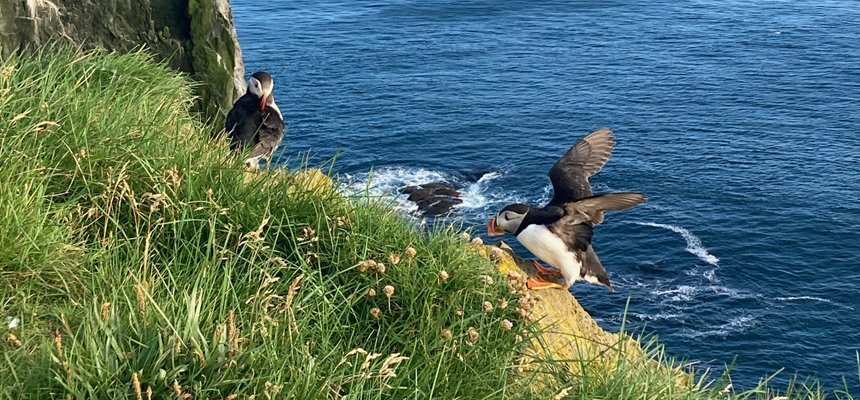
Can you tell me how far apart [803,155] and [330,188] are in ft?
180

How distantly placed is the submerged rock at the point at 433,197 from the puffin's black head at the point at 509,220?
115ft

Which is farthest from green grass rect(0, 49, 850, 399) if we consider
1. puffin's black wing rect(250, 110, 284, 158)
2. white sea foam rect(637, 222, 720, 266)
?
white sea foam rect(637, 222, 720, 266)

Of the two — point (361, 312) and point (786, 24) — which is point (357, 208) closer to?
point (361, 312)

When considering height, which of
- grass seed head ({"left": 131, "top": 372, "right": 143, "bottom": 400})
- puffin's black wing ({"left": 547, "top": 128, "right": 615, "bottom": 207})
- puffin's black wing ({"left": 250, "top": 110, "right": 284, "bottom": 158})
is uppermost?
grass seed head ({"left": 131, "top": 372, "right": 143, "bottom": 400})

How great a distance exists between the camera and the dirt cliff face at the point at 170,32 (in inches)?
601

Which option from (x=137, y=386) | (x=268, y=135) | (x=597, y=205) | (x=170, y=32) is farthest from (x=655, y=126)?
(x=137, y=386)

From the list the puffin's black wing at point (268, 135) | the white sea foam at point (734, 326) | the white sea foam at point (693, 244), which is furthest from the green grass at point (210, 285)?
the white sea foam at point (693, 244)

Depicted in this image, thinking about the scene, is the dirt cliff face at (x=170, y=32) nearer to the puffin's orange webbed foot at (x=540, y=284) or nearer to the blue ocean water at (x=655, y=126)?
the puffin's orange webbed foot at (x=540, y=284)

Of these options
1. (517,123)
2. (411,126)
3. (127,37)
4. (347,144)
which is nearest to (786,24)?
(517,123)

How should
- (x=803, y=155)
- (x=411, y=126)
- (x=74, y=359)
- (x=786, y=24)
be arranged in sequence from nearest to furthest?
(x=74, y=359) < (x=803, y=155) < (x=411, y=126) < (x=786, y=24)

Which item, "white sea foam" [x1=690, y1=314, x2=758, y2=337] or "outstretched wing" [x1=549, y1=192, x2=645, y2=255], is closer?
"outstretched wing" [x1=549, y1=192, x2=645, y2=255]

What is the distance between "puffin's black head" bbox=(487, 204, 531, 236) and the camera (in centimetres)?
1168

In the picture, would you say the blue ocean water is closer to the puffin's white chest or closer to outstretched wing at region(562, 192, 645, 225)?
outstretched wing at region(562, 192, 645, 225)

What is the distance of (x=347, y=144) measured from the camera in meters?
58.1
